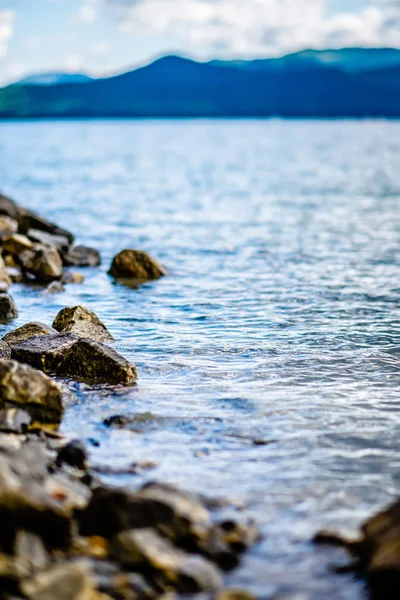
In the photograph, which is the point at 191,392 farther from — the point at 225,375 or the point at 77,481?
the point at 77,481

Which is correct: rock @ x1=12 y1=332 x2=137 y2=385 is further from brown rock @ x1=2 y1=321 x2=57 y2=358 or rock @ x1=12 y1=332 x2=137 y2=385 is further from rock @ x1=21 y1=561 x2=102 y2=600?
rock @ x1=21 y1=561 x2=102 y2=600

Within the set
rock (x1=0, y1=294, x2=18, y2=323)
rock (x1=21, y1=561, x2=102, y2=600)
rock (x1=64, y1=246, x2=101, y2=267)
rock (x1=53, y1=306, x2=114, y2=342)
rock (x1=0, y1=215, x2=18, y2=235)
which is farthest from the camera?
rock (x1=0, y1=215, x2=18, y2=235)

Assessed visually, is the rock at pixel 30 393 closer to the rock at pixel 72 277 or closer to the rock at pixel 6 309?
the rock at pixel 6 309

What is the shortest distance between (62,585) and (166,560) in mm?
1004

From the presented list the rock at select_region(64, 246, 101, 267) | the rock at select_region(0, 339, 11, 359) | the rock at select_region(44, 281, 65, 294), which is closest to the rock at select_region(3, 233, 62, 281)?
the rock at select_region(44, 281, 65, 294)

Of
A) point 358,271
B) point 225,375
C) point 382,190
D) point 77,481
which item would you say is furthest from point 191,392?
point 382,190

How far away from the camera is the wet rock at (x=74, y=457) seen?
8.98 m

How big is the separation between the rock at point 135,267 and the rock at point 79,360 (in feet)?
31.8

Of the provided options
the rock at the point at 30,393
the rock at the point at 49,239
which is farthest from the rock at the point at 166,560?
the rock at the point at 49,239

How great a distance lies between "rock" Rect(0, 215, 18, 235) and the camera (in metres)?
25.4

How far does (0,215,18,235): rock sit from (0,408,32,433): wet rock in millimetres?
15531

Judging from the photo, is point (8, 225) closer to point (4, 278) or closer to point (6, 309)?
point (4, 278)

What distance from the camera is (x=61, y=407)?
10547 mm

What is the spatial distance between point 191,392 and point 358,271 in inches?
477
